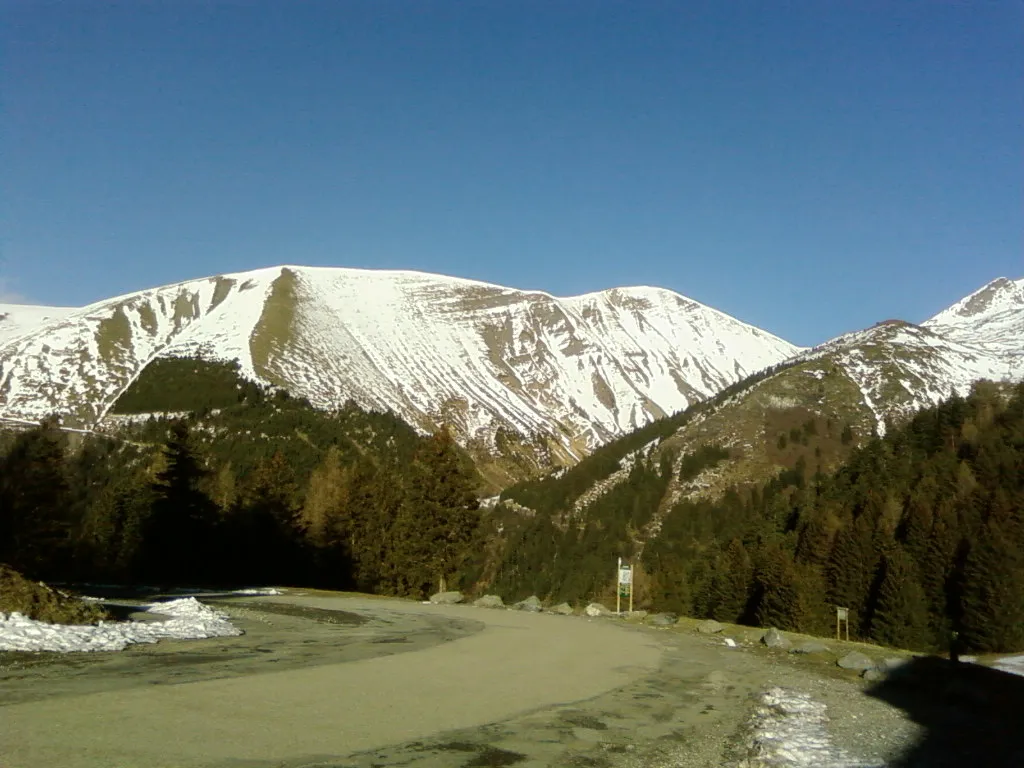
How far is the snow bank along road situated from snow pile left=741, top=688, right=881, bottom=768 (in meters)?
2.77

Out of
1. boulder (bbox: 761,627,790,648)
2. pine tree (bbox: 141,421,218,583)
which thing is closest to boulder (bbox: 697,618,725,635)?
boulder (bbox: 761,627,790,648)

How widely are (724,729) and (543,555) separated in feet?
587

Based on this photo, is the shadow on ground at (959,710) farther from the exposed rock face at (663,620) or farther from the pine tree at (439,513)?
the pine tree at (439,513)

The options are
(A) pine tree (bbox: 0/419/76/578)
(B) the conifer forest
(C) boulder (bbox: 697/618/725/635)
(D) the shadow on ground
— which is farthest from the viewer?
(B) the conifer forest

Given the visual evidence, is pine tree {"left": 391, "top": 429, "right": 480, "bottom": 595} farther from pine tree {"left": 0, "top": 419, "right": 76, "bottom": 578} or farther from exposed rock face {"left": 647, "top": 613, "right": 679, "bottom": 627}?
pine tree {"left": 0, "top": 419, "right": 76, "bottom": 578}

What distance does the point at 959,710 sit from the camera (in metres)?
15.8

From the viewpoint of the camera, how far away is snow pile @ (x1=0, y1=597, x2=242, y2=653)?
16.2 metres

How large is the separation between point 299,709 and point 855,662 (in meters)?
14.7

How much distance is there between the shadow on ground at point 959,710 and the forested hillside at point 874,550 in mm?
47639

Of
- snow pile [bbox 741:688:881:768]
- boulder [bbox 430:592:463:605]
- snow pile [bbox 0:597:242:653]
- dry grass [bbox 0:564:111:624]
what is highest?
dry grass [bbox 0:564:111:624]

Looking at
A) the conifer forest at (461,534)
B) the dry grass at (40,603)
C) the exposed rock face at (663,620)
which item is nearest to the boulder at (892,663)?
the exposed rock face at (663,620)

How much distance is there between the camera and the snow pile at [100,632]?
16172mm

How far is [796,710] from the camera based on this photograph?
564 inches

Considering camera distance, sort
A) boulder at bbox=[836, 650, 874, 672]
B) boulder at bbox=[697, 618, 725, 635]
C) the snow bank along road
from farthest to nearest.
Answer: boulder at bbox=[697, 618, 725, 635] < boulder at bbox=[836, 650, 874, 672] < the snow bank along road
